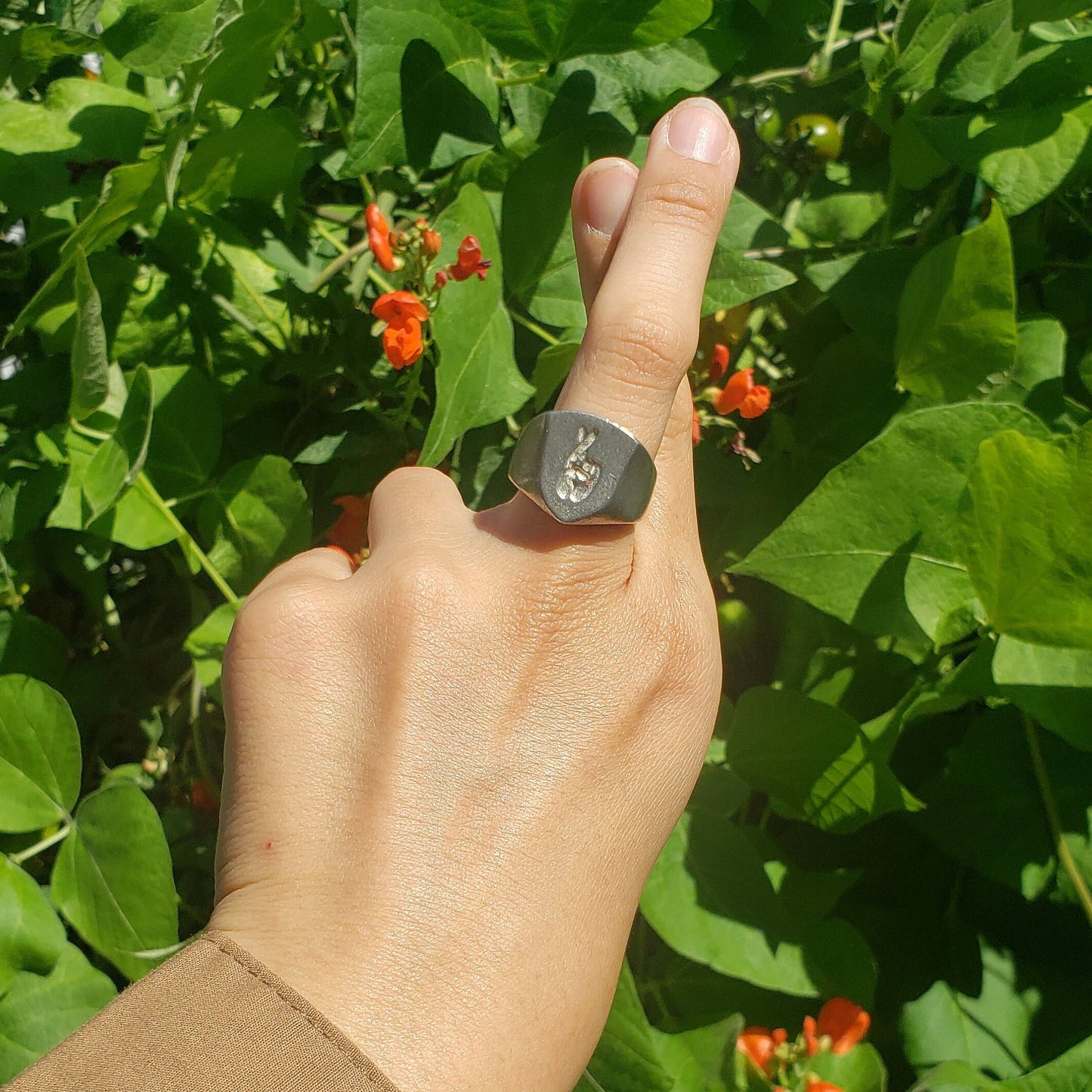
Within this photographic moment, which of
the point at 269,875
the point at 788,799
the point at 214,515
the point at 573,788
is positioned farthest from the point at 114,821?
the point at 788,799

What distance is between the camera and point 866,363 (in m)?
1.04

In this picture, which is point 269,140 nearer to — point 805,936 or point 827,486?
point 827,486

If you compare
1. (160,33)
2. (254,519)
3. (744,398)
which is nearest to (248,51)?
(160,33)

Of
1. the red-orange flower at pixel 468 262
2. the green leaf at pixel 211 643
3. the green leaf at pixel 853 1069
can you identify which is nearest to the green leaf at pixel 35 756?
the green leaf at pixel 211 643

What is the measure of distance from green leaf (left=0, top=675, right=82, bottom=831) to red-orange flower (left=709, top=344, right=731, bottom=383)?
74cm

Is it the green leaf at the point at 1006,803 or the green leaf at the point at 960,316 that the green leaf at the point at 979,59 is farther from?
the green leaf at the point at 1006,803

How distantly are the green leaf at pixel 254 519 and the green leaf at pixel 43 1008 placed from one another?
429 millimetres

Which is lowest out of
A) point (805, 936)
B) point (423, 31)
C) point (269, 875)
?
point (805, 936)

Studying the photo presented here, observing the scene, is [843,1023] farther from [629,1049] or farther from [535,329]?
[535,329]

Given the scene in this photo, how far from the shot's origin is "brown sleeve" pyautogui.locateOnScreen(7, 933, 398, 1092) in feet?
1.81

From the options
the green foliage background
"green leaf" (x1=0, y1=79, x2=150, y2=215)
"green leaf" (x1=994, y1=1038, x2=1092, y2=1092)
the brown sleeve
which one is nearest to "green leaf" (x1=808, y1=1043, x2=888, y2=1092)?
the green foliage background

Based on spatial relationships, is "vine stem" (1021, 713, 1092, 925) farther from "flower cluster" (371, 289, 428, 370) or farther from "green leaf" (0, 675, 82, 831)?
"green leaf" (0, 675, 82, 831)

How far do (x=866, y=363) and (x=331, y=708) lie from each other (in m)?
0.67

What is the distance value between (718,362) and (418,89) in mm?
398
